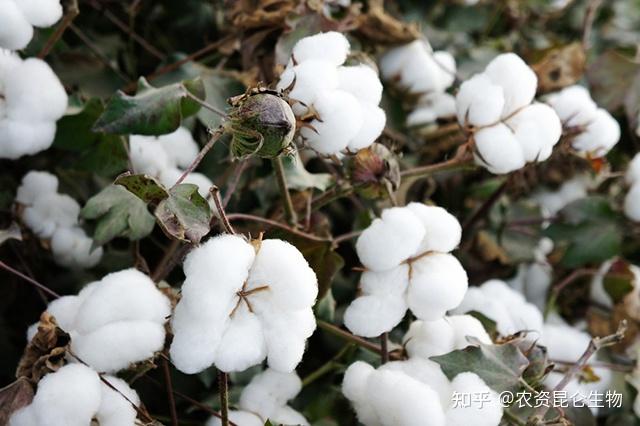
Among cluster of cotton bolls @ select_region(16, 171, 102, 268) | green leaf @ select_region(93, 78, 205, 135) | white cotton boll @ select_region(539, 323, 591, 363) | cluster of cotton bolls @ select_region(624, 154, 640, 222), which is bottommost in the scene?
white cotton boll @ select_region(539, 323, 591, 363)

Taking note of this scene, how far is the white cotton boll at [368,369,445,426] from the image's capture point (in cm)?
51

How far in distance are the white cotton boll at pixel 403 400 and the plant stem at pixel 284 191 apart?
13 cm

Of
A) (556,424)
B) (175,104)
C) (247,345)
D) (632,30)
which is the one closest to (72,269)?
(175,104)

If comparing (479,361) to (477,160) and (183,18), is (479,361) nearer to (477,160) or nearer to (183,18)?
(477,160)

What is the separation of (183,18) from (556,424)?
0.54m

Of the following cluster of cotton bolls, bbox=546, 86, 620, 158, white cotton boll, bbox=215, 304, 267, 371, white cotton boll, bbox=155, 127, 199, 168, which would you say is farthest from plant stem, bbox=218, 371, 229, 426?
cluster of cotton bolls, bbox=546, 86, 620, 158

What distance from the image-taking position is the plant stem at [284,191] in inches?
21.8

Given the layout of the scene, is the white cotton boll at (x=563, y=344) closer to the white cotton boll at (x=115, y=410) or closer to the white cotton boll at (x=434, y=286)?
the white cotton boll at (x=434, y=286)

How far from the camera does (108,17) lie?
2.65 ft

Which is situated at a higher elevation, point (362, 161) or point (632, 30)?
point (362, 161)

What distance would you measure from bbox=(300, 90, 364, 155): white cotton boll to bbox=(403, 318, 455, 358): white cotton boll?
146 mm

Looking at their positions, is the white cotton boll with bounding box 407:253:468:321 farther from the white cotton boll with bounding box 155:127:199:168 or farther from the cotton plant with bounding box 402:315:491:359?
the white cotton boll with bounding box 155:127:199:168

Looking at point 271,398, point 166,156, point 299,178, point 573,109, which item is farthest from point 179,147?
point 573,109

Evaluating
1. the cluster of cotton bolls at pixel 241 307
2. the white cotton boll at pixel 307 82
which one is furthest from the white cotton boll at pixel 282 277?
the white cotton boll at pixel 307 82
